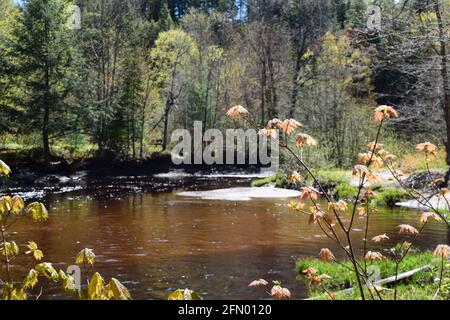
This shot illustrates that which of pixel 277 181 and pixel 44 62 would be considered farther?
pixel 44 62

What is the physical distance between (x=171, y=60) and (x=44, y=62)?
11916 mm

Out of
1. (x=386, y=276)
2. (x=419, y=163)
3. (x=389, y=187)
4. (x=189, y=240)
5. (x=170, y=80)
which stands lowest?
(x=189, y=240)

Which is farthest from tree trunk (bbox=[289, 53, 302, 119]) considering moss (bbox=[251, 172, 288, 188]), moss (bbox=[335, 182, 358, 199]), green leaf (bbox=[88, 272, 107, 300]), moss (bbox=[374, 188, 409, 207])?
green leaf (bbox=[88, 272, 107, 300])

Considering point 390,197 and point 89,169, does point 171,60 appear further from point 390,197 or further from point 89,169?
point 390,197

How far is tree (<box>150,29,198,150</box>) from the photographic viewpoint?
4031 cm

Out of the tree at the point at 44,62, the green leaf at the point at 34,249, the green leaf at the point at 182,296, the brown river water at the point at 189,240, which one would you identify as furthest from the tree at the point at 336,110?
the green leaf at the point at 182,296

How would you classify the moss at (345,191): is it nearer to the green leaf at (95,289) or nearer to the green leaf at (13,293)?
the green leaf at (13,293)

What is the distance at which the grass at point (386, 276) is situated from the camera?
658cm

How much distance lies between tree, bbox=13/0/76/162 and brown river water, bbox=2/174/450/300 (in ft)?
41.5

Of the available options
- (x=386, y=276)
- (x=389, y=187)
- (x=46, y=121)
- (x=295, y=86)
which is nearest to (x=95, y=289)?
(x=386, y=276)

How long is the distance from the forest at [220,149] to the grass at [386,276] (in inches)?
1.4

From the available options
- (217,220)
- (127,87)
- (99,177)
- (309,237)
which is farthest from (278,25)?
(309,237)

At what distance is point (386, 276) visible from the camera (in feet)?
27.1
